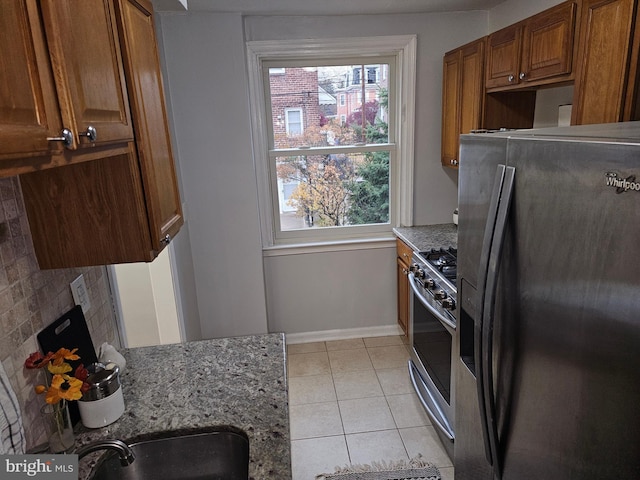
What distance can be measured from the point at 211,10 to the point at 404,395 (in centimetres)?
281

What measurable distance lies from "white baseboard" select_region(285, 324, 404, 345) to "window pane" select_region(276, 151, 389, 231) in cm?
90

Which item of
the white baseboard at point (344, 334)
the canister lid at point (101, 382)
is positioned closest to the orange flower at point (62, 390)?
the canister lid at point (101, 382)

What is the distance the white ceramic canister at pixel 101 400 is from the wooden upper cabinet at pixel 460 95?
2.33 meters

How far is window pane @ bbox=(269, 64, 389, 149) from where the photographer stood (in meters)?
3.05

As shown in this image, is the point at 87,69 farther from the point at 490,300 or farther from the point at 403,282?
the point at 403,282

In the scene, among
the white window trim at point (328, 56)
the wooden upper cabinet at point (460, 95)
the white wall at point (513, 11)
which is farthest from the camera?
the white window trim at point (328, 56)

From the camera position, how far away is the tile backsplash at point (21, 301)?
1.03 m

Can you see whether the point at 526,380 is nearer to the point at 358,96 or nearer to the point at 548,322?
the point at 548,322

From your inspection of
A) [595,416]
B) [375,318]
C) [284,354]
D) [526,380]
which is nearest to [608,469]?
[595,416]

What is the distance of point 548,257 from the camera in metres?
0.97

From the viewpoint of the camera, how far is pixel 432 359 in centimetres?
232

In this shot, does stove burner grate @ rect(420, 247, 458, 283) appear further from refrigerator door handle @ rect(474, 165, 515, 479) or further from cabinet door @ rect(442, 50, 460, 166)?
refrigerator door handle @ rect(474, 165, 515, 479)

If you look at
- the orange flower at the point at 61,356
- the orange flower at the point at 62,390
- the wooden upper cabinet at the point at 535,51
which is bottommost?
the orange flower at the point at 62,390

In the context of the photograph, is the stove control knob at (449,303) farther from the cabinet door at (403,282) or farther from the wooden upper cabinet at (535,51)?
the wooden upper cabinet at (535,51)
